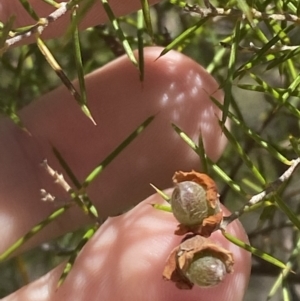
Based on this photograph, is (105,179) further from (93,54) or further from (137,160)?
(93,54)

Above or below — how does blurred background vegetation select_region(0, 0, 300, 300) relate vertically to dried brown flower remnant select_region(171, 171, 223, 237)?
below

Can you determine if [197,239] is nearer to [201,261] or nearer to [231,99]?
[201,261]

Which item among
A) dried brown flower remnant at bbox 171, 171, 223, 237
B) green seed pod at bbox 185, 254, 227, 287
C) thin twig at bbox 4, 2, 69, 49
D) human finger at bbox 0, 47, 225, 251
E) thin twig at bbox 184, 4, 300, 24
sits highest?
thin twig at bbox 4, 2, 69, 49

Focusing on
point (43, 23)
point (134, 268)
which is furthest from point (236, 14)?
point (134, 268)

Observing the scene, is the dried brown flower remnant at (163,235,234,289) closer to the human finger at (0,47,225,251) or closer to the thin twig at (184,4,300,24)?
the thin twig at (184,4,300,24)

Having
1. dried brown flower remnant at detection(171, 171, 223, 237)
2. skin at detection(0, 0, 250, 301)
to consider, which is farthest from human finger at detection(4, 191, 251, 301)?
dried brown flower remnant at detection(171, 171, 223, 237)
